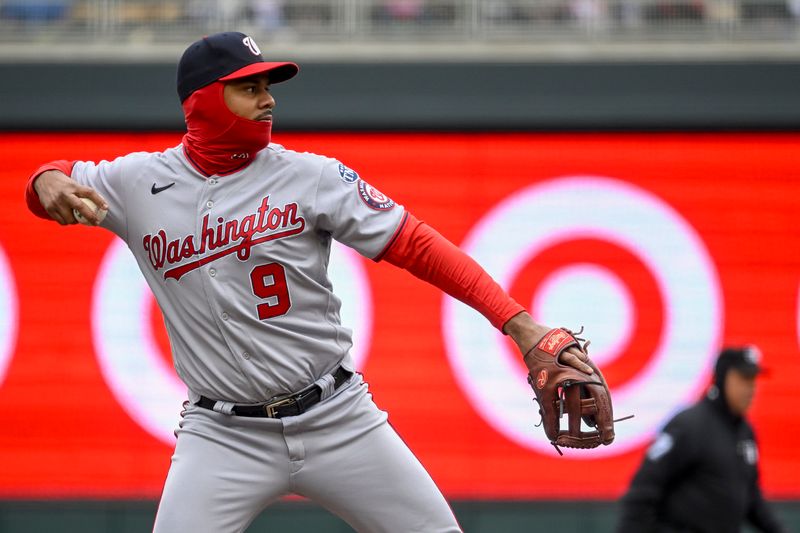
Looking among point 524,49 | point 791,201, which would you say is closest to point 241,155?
point 524,49

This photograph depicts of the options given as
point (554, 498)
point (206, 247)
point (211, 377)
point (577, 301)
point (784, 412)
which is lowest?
point (554, 498)

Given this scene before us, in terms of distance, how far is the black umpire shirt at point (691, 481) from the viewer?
15.9ft

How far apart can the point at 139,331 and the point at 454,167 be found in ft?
7.69

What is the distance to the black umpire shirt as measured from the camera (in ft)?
15.9

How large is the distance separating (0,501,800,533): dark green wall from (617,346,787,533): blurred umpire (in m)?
2.65

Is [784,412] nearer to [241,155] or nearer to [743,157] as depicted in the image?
[743,157]

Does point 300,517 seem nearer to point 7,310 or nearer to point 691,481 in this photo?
point 7,310

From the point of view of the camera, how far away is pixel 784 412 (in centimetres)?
761

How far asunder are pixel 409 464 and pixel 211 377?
63 centimetres

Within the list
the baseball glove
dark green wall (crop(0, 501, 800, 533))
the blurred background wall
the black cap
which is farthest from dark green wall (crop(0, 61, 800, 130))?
the baseball glove

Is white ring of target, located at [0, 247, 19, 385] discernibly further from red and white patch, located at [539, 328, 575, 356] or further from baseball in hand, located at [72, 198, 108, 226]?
red and white patch, located at [539, 328, 575, 356]

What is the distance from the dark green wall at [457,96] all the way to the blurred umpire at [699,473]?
2.97 metres

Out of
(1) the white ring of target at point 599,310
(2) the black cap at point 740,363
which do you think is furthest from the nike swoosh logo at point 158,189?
(1) the white ring of target at point 599,310

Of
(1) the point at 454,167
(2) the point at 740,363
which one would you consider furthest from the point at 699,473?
(1) the point at 454,167
